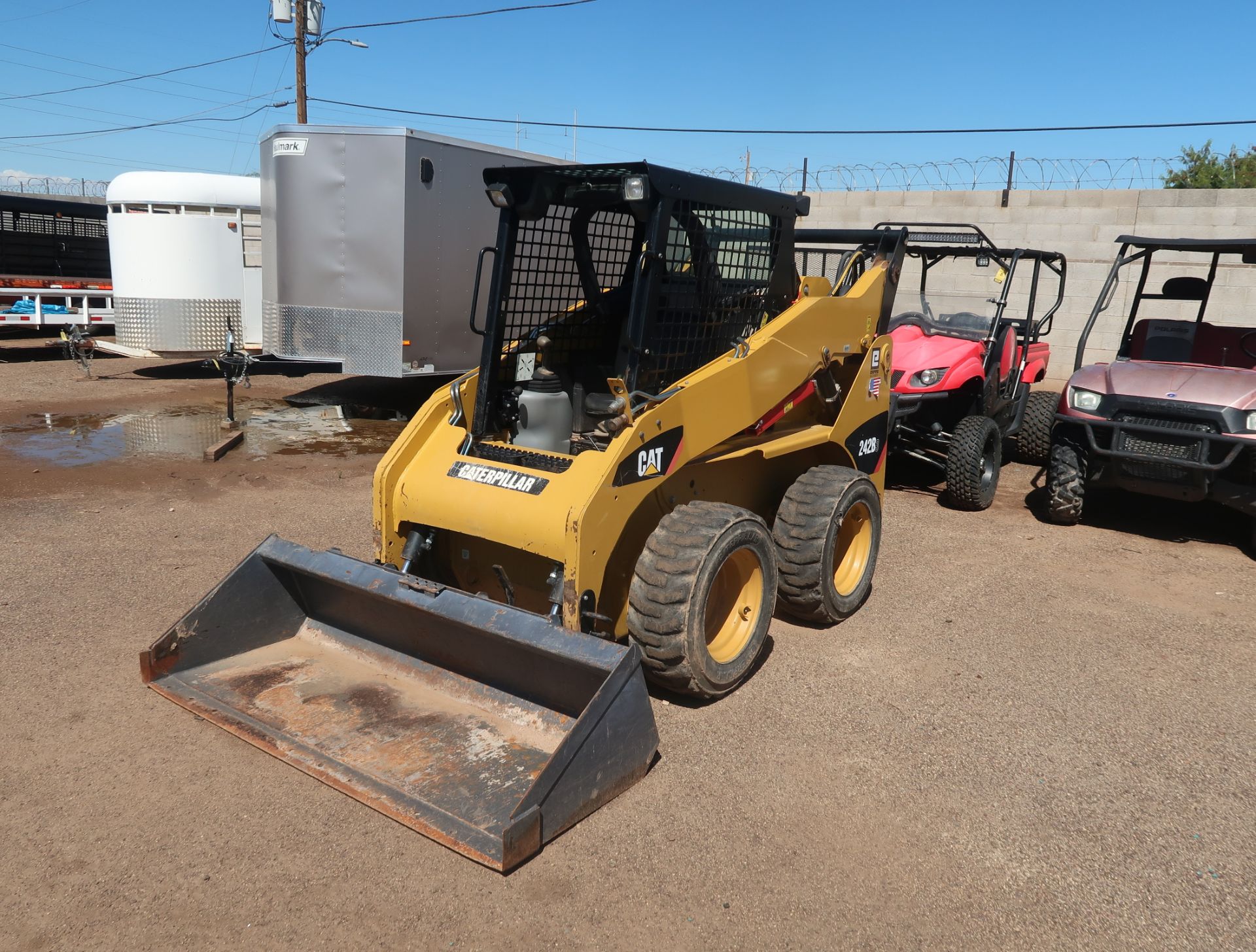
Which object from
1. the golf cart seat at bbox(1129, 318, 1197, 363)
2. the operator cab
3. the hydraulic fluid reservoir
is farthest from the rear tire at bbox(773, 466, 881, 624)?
the golf cart seat at bbox(1129, 318, 1197, 363)

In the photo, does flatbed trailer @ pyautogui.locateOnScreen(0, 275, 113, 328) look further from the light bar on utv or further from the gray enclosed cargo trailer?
the light bar on utv

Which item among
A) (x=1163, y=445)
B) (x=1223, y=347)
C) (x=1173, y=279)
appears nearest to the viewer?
(x=1163, y=445)

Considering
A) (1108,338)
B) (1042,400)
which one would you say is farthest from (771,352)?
(1108,338)

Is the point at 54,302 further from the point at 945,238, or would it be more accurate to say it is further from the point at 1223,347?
the point at 1223,347

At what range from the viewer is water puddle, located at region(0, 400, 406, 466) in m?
9.33

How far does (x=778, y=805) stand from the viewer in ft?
12.1

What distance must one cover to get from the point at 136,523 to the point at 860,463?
519cm

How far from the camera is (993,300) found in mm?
8391

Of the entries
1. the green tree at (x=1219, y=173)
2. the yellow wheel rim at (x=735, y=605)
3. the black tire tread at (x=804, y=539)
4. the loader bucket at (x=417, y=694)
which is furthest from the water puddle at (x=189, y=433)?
the green tree at (x=1219, y=173)

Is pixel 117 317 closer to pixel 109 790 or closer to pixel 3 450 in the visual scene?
pixel 3 450

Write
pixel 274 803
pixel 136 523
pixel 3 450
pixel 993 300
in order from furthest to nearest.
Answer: pixel 3 450
pixel 993 300
pixel 136 523
pixel 274 803

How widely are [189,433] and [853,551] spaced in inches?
304

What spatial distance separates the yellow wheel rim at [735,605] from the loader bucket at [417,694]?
97cm

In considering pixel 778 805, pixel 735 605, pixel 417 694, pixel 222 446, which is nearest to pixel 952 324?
pixel 735 605
